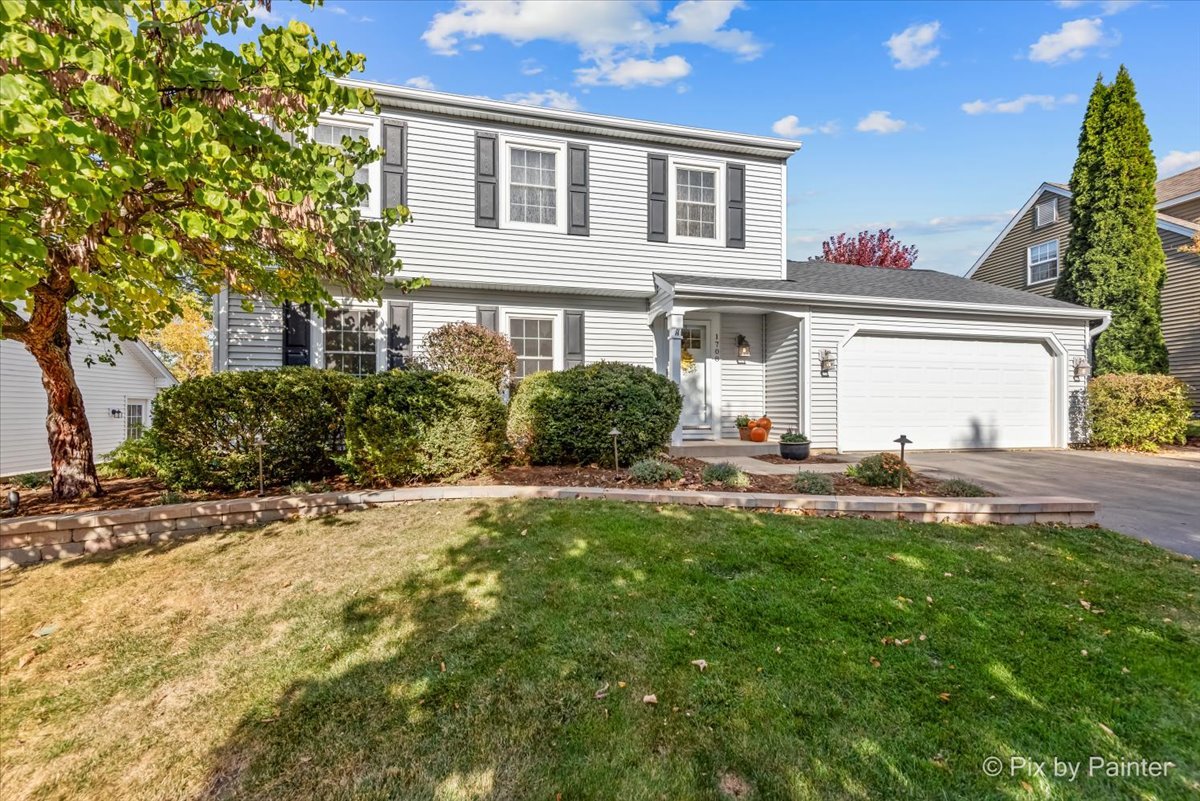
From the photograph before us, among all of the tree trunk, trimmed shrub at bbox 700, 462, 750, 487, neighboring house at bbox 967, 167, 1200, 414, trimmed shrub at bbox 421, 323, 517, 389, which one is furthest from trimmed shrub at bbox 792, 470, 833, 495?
neighboring house at bbox 967, 167, 1200, 414

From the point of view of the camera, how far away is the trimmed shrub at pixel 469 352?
7.71 m

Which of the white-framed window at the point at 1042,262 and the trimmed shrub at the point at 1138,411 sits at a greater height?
the white-framed window at the point at 1042,262

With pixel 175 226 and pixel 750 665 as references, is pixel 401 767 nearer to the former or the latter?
pixel 750 665

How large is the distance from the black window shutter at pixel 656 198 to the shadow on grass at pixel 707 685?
22.8ft

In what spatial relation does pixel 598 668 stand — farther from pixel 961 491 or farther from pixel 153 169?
pixel 961 491

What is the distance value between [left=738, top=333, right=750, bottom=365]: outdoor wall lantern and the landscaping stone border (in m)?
5.20

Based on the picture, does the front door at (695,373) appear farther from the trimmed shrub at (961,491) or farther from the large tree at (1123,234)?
the large tree at (1123,234)

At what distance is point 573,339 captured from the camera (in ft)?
29.4

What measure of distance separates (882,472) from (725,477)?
1681 millimetres

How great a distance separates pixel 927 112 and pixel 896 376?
6012 millimetres

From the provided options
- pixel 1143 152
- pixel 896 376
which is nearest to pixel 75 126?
pixel 896 376

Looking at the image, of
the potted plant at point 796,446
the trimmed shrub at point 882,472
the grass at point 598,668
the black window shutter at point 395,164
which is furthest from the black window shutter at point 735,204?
the grass at point 598,668

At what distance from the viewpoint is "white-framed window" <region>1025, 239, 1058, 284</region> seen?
601 inches

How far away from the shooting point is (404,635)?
2697 mm
